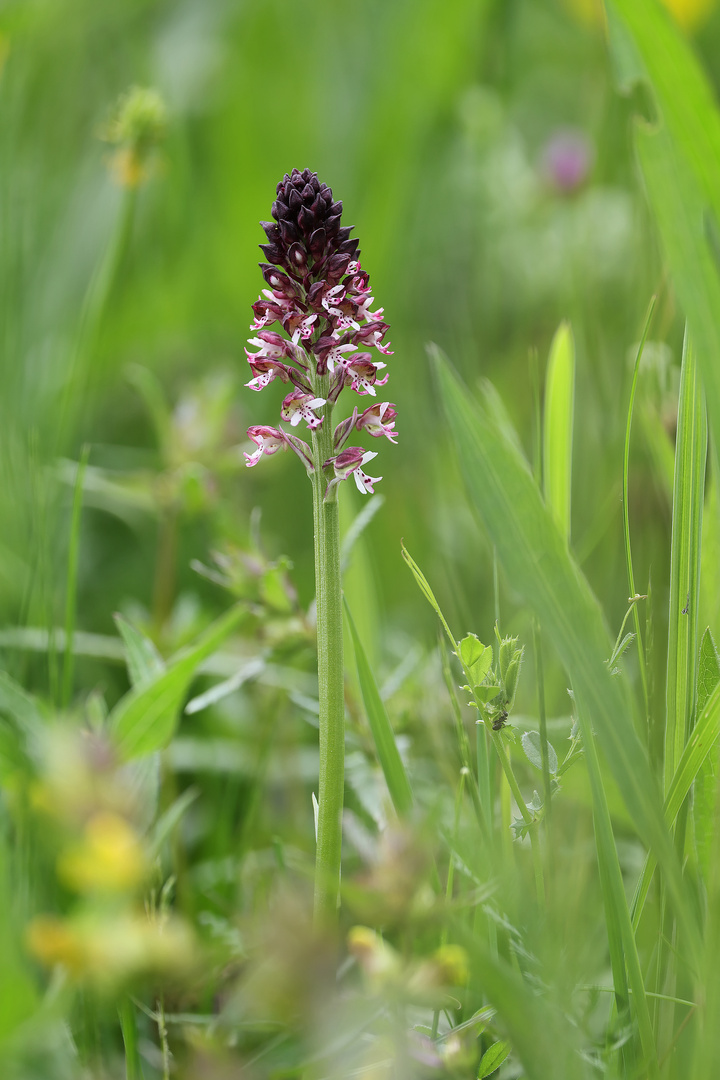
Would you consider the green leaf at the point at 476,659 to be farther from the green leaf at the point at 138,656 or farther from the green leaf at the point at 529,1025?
the green leaf at the point at 138,656

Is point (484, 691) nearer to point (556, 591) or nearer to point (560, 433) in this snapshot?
point (556, 591)

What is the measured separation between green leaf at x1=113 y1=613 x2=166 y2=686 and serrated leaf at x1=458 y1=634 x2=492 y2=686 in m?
0.48

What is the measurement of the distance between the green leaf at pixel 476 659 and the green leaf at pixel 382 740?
0.35 ft

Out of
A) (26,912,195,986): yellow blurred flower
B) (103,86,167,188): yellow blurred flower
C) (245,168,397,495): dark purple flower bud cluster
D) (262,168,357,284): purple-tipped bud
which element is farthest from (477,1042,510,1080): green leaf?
(103,86,167,188): yellow blurred flower

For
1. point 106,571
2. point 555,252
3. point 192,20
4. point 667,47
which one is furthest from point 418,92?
point 667,47


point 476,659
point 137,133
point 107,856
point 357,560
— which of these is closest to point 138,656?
point 357,560

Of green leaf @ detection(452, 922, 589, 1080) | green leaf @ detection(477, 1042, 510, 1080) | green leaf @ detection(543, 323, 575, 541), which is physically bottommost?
green leaf @ detection(477, 1042, 510, 1080)

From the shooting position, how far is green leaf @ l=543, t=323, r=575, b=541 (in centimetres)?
118

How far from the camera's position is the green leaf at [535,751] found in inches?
37.1

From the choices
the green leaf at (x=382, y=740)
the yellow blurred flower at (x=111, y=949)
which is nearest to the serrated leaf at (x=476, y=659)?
the green leaf at (x=382, y=740)

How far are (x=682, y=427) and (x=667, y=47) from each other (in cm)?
38

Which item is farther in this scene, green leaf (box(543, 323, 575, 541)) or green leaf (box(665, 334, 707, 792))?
green leaf (box(543, 323, 575, 541))

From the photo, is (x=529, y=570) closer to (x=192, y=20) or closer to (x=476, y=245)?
(x=476, y=245)

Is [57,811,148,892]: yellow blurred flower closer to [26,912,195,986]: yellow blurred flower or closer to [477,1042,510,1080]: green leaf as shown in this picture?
[26,912,195,986]: yellow blurred flower
